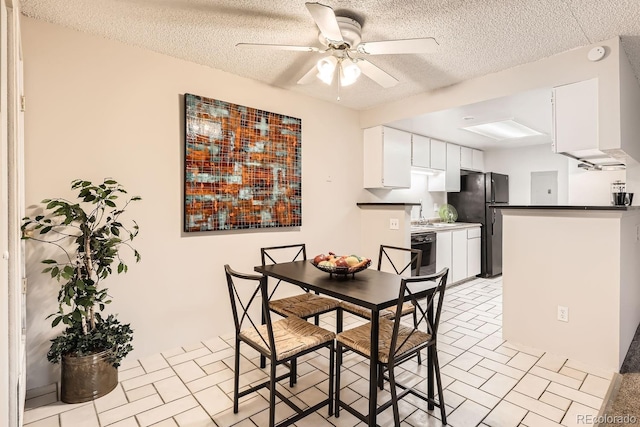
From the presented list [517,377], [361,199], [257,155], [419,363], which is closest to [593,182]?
[361,199]

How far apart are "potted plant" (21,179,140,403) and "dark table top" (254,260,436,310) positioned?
0.99 meters

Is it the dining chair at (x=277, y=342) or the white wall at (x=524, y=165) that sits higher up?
the white wall at (x=524, y=165)

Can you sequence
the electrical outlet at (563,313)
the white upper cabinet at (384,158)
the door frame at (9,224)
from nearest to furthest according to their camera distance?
the door frame at (9,224)
the electrical outlet at (563,313)
the white upper cabinet at (384,158)

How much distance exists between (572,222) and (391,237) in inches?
68.9

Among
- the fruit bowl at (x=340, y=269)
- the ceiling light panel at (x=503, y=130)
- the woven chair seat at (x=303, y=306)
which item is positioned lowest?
the woven chair seat at (x=303, y=306)

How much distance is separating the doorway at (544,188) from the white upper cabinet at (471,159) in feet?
2.72

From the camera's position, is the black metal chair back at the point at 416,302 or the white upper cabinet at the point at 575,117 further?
the white upper cabinet at the point at 575,117

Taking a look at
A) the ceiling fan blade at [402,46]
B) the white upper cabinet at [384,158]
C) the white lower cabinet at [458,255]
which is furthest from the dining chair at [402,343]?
the white lower cabinet at [458,255]

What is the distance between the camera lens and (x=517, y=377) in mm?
2324

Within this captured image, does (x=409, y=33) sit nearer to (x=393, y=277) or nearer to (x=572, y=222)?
(x=393, y=277)

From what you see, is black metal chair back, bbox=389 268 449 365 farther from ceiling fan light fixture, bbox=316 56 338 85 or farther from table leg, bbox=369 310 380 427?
ceiling fan light fixture, bbox=316 56 338 85

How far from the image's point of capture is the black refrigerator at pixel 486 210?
5258 mm

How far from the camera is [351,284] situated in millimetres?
1983

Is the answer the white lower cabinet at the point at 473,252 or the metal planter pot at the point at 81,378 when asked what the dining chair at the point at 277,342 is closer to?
the metal planter pot at the point at 81,378
